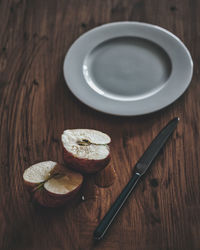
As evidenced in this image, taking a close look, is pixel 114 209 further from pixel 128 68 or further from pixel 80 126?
pixel 128 68

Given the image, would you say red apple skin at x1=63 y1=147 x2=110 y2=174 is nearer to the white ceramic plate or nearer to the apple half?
the apple half

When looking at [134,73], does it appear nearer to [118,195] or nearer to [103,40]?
[103,40]

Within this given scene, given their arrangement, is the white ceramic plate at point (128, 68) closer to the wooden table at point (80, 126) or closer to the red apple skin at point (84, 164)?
the wooden table at point (80, 126)

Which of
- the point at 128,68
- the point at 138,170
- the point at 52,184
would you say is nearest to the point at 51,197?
the point at 52,184

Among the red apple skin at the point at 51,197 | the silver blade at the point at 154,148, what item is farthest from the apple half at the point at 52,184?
the silver blade at the point at 154,148

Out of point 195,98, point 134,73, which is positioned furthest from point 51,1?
point 195,98

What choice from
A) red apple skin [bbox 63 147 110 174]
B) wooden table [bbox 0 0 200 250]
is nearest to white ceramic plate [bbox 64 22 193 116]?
wooden table [bbox 0 0 200 250]

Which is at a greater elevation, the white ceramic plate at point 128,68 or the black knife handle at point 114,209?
the white ceramic plate at point 128,68
